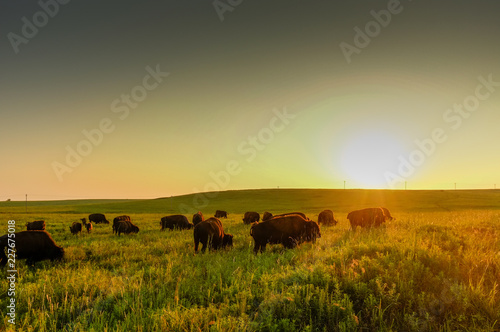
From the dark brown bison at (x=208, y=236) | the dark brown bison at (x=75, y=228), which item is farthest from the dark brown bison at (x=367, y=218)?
the dark brown bison at (x=75, y=228)

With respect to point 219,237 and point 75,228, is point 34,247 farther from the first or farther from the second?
point 75,228

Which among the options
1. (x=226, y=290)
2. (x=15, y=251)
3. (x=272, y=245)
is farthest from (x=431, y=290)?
(x=15, y=251)

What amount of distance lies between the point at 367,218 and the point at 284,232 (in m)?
8.18

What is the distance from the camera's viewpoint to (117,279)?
6.84m

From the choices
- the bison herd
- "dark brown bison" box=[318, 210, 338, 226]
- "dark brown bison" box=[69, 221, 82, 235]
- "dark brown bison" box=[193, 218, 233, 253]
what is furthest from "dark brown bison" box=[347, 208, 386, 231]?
"dark brown bison" box=[69, 221, 82, 235]

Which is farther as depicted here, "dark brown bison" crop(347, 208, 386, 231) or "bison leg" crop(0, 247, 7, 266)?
"dark brown bison" crop(347, 208, 386, 231)

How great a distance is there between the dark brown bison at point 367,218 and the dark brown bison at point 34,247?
15.5 meters

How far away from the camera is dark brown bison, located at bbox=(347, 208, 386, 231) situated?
57.8 ft

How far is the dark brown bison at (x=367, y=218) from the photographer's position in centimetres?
1761

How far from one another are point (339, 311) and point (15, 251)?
11.0m

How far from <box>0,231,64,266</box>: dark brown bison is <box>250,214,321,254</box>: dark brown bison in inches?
295

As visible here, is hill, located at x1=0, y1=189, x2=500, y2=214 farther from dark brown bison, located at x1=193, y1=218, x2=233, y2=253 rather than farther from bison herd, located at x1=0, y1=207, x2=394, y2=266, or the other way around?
dark brown bison, located at x1=193, y1=218, x2=233, y2=253

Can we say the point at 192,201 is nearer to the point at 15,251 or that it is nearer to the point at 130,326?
the point at 15,251

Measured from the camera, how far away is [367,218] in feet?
58.5
